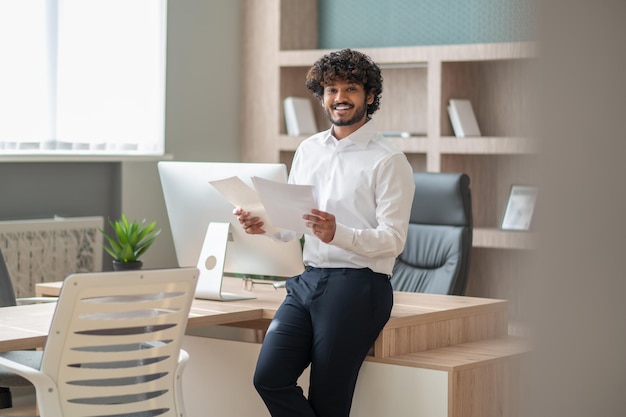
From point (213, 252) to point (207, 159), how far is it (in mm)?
2577

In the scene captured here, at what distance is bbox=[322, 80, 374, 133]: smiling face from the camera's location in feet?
8.73

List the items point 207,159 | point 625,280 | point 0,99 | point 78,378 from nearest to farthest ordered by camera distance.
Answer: point 625,280 < point 78,378 < point 0,99 < point 207,159

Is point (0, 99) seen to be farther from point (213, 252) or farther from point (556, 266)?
point (556, 266)

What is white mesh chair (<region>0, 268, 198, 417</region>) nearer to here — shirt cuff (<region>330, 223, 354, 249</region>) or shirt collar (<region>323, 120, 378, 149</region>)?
shirt cuff (<region>330, 223, 354, 249</region>)

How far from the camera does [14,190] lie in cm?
443

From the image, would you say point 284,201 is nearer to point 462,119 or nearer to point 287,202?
point 287,202

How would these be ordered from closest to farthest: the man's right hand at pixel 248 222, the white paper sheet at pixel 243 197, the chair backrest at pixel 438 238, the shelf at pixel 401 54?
the white paper sheet at pixel 243 197
the man's right hand at pixel 248 222
the chair backrest at pixel 438 238
the shelf at pixel 401 54

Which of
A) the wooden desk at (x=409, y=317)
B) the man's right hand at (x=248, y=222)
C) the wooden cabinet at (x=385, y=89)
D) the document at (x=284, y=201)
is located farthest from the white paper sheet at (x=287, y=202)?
the wooden cabinet at (x=385, y=89)

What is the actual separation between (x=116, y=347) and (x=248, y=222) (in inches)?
29.5

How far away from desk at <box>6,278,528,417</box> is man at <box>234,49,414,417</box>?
118 mm

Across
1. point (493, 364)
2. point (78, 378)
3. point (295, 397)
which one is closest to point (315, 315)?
point (295, 397)

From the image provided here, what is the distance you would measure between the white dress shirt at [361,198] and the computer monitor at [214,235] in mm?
234

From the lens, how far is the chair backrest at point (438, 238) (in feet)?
12.0

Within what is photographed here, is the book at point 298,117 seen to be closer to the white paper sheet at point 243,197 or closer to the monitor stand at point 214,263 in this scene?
the monitor stand at point 214,263
